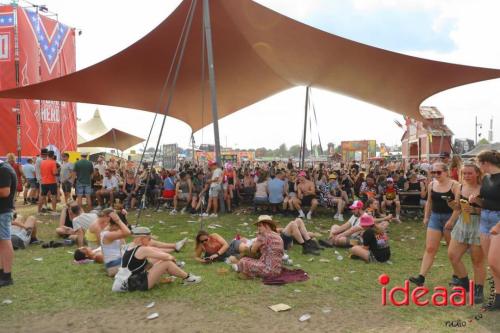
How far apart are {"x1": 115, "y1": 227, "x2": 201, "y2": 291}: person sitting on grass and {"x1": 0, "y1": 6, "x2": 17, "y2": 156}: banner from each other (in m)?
19.6

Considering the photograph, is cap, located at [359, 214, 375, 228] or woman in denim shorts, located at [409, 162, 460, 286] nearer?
woman in denim shorts, located at [409, 162, 460, 286]

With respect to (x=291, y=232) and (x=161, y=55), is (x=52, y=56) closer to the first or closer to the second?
(x=161, y=55)

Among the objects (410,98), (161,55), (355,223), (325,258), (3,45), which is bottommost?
(325,258)

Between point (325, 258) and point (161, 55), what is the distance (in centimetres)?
725

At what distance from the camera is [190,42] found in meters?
10.4

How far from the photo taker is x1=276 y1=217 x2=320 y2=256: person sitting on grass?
6441 millimetres

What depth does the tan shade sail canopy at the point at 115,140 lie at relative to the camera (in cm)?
2483

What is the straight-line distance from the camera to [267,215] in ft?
22.8

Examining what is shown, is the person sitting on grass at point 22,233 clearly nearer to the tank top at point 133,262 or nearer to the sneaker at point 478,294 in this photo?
the tank top at point 133,262

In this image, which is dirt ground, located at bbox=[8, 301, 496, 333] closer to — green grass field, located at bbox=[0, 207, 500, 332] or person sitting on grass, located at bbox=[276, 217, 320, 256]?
green grass field, located at bbox=[0, 207, 500, 332]

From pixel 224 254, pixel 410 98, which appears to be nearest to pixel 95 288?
pixel 224 254

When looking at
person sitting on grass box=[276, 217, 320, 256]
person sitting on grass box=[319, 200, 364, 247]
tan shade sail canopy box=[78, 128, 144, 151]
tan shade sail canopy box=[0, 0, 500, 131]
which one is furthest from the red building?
person sitting on grass box=[276, 217, 320, 256]

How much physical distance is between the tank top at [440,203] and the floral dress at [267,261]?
197 centimetres

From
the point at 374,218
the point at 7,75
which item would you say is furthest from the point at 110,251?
the point at 7,75
